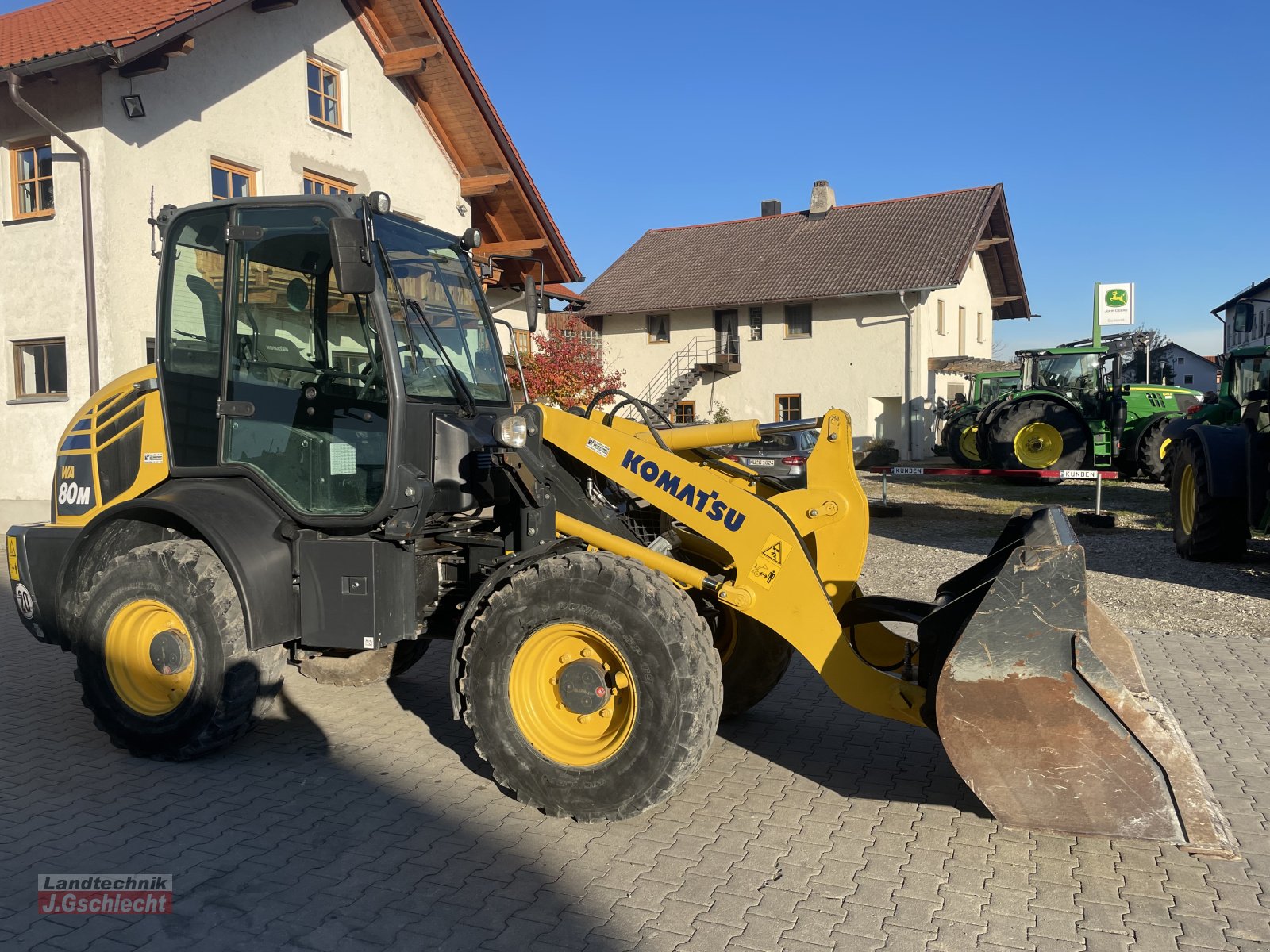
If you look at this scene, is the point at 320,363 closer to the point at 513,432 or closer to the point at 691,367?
the point at 513,432

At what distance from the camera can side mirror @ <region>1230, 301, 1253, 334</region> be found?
31.2 ft

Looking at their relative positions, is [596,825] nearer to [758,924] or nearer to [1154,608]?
[758,924]

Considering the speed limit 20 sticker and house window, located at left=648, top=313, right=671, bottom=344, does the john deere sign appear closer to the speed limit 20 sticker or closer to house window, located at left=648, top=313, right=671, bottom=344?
house window, located at left=648, top=313, right=671, bottom=344

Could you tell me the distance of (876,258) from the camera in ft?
97.1

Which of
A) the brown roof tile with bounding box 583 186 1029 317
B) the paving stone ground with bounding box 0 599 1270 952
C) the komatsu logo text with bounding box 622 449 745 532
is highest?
the brown roof tile with bounding box 583 186 1029 317

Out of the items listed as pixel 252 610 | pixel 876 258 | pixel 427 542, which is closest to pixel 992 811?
pixel 427 542

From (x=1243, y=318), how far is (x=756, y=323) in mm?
21829

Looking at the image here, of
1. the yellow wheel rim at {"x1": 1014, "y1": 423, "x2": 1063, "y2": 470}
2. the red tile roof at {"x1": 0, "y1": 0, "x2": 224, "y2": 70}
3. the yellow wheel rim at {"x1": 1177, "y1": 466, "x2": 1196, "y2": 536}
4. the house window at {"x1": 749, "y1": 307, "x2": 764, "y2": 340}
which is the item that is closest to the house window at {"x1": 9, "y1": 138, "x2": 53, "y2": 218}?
the red tile roof at {"x1": 0, "y1": 0, "x2": 224, "y2": 70}

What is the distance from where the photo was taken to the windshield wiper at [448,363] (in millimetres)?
4762

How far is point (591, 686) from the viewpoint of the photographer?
4172mm

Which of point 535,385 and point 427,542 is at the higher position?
point 535,385

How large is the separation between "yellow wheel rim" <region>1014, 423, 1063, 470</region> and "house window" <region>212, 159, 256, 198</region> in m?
13.2

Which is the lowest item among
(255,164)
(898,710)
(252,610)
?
(898,710)

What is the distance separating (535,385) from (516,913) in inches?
642
